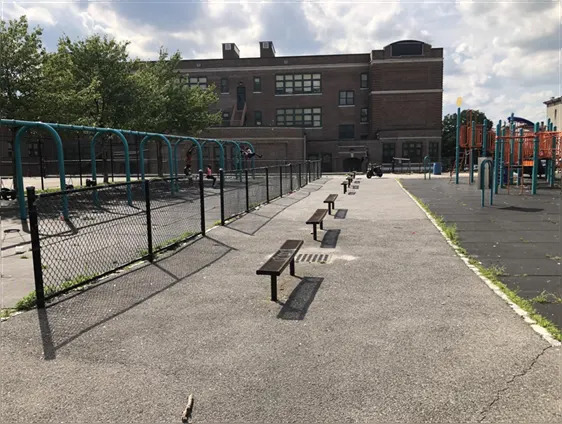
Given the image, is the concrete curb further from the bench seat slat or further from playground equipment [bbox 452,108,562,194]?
playground equipment [bbox 452,108,562,194]

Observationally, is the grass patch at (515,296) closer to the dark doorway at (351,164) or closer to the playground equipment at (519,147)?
the playground equipment at (519,147)

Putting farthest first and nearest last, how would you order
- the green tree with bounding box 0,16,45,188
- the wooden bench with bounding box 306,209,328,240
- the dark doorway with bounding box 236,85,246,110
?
the dark doorway with bounding box 236,85,246,110, the green tree with bounding box 0,16,45,188, the wooden bench with bounding box 306,209,328,240

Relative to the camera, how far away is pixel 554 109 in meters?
68.9

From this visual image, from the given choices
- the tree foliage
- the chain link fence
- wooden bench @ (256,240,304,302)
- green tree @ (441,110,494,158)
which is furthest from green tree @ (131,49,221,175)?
green tree @ (441,110,494,158)

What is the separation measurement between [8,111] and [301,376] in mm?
18076

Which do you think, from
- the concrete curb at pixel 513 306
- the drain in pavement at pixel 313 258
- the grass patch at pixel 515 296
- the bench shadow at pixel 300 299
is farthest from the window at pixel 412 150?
the bench shadow at pixel 300 299

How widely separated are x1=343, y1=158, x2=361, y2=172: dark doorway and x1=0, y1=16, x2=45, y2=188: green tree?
154 feet

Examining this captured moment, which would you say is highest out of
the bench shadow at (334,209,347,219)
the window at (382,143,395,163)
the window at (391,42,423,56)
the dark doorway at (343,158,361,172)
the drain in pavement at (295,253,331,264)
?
the window at (391,42,423,56)

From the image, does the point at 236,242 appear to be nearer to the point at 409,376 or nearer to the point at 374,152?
the point at 409,376

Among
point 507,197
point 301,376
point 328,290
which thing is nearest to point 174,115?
point 507,197

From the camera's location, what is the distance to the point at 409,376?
155 inches

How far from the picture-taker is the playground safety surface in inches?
259

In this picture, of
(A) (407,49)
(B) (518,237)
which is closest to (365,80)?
(A) (407,49)

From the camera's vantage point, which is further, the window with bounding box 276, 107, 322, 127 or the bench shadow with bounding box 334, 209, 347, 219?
the window with bounding box 276, 107, 322, 127
